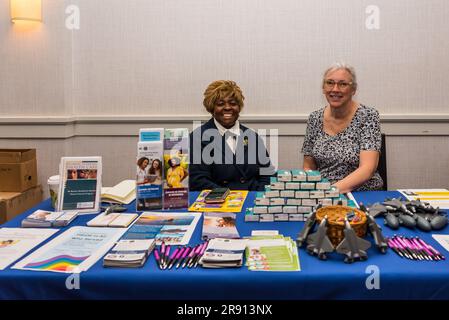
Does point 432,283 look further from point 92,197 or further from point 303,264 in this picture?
point 92,197

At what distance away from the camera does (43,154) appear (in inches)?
138

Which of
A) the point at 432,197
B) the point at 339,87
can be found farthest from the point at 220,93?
the point at 432,197

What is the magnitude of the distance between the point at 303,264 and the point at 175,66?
250 centimetres

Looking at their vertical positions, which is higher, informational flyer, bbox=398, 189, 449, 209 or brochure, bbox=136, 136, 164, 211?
brochure, bbox=136, 136, 164, 211

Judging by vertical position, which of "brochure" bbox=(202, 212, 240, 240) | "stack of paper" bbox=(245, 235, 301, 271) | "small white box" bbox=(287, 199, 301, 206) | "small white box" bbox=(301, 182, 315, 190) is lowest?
"stack of paper" bbox=(245, 235, 301, 271)

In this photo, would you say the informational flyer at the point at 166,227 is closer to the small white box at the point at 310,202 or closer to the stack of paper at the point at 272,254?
the stack of paper at the point at 272,254

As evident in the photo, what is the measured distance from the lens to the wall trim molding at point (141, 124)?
3.35 meters

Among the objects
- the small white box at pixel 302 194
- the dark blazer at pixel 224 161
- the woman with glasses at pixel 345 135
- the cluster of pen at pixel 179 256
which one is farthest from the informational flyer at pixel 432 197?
the cluster of pen at pixel 179 256

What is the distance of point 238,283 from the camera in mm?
1204

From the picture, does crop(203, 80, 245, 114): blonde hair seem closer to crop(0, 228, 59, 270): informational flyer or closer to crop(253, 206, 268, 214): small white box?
crop(253, 206, 268, 214): small white box

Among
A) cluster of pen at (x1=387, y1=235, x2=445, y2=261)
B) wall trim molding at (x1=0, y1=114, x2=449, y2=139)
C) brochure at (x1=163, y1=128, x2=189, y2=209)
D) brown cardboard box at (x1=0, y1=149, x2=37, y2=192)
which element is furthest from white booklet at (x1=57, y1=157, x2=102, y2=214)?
wall trim molding at (x1=0, y1=114, x2=449, y2=139)

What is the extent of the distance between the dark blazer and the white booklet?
2.57ft

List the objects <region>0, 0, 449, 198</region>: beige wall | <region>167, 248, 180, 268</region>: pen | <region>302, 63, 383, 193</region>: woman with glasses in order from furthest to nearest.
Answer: <region>0, 0, 449, 198</region>: beige wall < <region>302, 63, 383, 193</region>: woman with glasses < <region>167, 248, 180, 268</region>: pen

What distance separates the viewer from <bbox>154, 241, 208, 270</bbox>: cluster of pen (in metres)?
1.27
